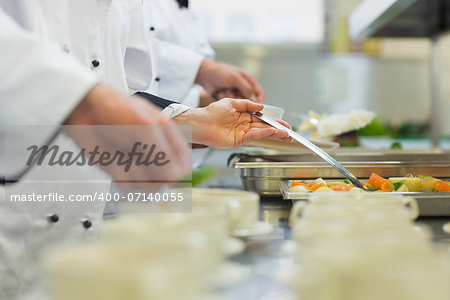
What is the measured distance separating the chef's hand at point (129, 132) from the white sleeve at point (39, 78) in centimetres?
2

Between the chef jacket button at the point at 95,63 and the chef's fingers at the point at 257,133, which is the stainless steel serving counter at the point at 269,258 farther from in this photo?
the chef jacket button at the point at 95,63

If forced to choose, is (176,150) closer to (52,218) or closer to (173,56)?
(52,218)

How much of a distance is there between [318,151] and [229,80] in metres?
0.86

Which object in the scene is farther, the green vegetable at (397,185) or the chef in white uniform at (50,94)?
the green vegetable at (397,185)

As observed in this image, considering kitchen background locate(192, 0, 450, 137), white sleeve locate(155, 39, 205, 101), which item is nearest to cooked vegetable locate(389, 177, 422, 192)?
white sleeve locate(155, 39, 205, 101)

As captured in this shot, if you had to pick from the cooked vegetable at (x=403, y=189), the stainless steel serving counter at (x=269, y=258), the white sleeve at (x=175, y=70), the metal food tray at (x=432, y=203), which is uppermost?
the white sleeve at (x=175, y=70)

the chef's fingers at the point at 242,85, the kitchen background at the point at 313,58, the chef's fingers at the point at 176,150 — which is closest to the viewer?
the chef's fingers at the point at 176,150

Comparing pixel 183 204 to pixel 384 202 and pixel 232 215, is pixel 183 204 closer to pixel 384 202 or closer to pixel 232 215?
pixel 232 215

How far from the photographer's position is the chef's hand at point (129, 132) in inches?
24.8

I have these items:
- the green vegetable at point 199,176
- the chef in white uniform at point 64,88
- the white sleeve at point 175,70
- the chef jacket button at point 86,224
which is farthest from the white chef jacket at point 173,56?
the chef jacket button at point 86,224

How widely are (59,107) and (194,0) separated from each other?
11.4ft

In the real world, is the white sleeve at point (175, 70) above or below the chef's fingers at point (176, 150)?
above

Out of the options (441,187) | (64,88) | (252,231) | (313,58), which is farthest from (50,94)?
(313,58)

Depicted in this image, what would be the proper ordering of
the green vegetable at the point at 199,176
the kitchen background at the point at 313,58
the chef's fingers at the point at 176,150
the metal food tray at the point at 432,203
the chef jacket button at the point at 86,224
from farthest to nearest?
1. the kitchen background at the point at 313,58
2. the green vegetable at the point at 199,176
3. the chef jacket button at the point at 86,224
4. the metal food tray at the point at 432,203
5. the chef's fingers at the point at 176,150
